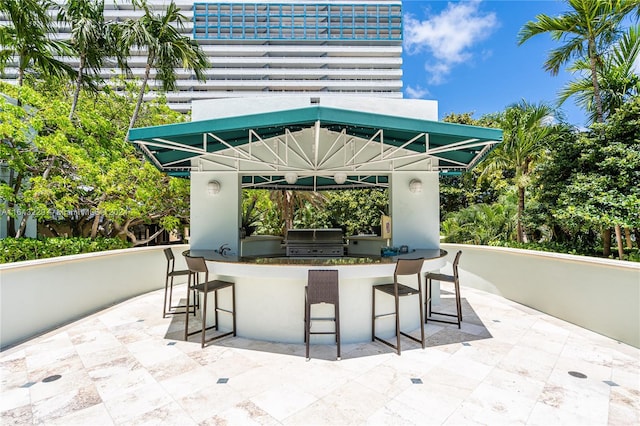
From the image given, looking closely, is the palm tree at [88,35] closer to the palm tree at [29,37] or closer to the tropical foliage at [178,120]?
the tropical foliage at [178,120]

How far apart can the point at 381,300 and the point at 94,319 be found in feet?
18.9

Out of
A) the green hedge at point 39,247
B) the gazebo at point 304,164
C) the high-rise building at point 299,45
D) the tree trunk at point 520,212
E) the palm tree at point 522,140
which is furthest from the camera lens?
the high-rise building at point 299,45

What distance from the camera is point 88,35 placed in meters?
10.2

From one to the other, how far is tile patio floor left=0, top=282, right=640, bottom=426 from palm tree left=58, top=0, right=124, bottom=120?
9.46 meters

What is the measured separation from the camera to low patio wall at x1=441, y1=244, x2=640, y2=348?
4.62 metres

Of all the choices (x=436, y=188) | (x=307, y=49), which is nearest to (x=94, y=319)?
(x=436, y=188)

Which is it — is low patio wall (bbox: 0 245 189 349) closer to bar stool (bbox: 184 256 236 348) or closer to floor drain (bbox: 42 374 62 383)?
floor drain (bbox: 42 374 62 383)

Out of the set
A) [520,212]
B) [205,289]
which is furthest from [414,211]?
[520,212]

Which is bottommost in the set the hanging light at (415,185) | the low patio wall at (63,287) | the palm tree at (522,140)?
the low patio wall at (63,287)

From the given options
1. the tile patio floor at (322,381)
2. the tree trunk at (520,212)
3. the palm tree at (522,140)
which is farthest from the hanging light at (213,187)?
the tree trunk at (520,212)

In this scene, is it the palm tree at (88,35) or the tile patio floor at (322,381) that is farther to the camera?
the palm tree at (88,35)

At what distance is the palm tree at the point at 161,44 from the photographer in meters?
11.2

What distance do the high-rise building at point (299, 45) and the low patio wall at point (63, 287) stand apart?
61.6 meters

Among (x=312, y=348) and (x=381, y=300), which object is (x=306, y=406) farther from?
(x=381, y=300)
